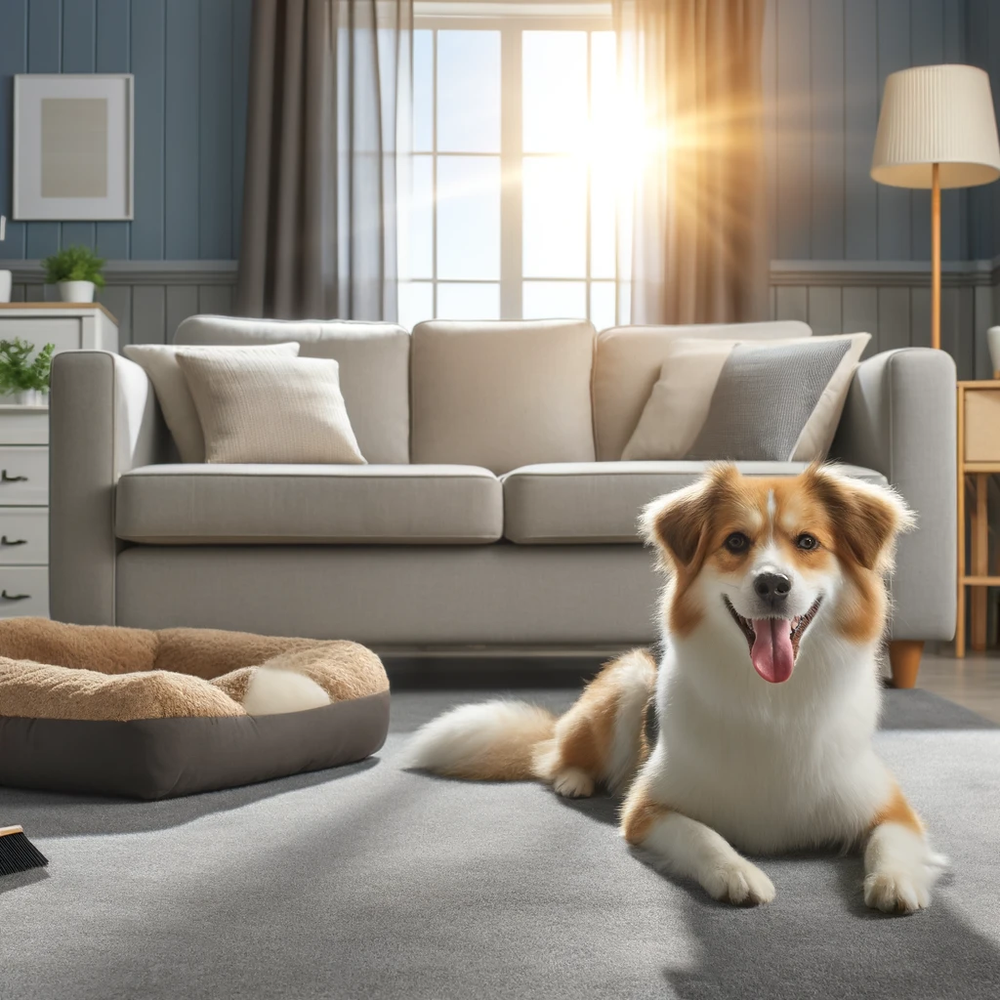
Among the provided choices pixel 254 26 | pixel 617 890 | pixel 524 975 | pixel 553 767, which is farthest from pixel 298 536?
pixel 254 26

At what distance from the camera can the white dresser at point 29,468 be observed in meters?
3.78

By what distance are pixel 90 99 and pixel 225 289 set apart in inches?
38.2

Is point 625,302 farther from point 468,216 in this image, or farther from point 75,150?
point 75,150

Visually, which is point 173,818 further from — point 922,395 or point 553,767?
point 922,395

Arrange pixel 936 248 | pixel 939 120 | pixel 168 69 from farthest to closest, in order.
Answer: pixel 168 69
pixel 936 248
pixel 939 120

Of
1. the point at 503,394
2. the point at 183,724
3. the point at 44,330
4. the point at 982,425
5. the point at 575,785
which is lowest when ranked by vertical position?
the point at 575,785

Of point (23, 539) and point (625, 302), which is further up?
point (625, 302)

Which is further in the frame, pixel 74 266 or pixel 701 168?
pixel 701 168

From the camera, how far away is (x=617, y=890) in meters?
1.19

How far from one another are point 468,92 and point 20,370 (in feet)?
7.21

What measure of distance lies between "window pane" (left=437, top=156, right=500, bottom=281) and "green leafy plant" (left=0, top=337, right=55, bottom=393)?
1672 mm

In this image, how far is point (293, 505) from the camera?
8.20 feet

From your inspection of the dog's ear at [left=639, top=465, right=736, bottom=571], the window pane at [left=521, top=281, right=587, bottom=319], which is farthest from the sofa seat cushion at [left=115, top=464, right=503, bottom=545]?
the window pane at [left=521, top=281, right=587, bottom=319]

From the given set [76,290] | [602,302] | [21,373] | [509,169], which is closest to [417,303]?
[509,169]
